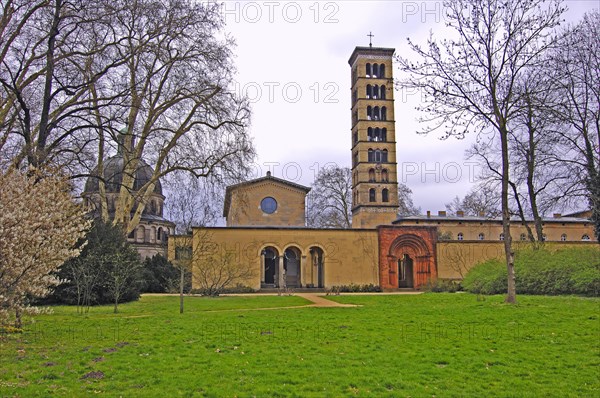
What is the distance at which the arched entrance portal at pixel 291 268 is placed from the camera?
41.8m

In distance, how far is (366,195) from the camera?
169 feet

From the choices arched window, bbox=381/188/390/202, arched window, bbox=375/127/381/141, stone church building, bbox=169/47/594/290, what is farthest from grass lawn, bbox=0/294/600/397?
arched window, bbox=375/127/381/141

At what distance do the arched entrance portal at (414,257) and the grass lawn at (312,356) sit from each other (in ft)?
75.2

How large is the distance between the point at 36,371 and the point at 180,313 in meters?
9.48

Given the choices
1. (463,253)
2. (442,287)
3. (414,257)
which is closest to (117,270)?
(442,287)

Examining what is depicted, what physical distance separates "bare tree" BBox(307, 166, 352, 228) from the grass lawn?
4228cm

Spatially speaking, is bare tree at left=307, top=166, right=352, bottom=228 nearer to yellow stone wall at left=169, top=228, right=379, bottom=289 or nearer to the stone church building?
the stone church building

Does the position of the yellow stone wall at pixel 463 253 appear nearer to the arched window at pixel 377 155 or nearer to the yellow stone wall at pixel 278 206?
the yellow stone wall at pixel 278 206

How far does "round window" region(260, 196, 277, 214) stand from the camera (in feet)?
142

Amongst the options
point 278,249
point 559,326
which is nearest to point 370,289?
point 278,249

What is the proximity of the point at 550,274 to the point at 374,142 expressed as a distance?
31754mm

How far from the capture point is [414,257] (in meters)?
39.5

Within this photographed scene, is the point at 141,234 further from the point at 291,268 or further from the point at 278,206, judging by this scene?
the point at 291,268

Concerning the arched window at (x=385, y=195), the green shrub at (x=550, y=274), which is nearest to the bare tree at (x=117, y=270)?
the green shrub at (x=550, y=274)
